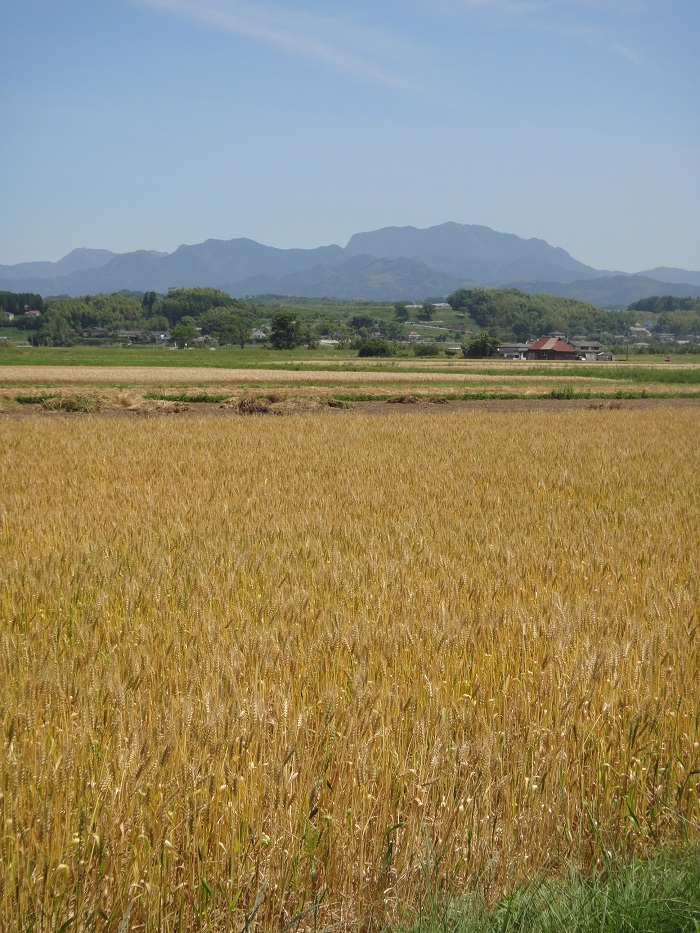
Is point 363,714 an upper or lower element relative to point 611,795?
upper

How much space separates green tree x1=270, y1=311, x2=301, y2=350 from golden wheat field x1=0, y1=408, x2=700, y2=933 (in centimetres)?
13060

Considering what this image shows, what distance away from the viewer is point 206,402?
37.7 m

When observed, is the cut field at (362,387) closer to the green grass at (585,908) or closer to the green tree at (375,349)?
the green grass at (585,908)

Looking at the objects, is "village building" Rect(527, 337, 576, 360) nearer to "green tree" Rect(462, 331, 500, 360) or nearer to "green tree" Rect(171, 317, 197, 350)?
"green tree" Rect(462, 331, 500, 360)

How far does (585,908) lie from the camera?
107 inches

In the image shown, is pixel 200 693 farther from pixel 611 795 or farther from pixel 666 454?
pixel 666 454

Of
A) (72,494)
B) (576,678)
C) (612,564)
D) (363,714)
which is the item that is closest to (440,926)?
(363,714)

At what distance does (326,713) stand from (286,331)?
13807 centimetres

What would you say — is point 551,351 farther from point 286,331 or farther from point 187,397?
point 187,397

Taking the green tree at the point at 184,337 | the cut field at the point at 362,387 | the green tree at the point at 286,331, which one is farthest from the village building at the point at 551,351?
the cut field at the point at 362,387

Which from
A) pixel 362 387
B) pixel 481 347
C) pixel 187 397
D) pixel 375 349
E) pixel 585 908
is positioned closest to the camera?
pixel 585 908

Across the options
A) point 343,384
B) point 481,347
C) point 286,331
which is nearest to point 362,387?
point 343,384

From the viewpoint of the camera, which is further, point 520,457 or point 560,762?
point 520,457

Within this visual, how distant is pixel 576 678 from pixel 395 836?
1493 millimetres
